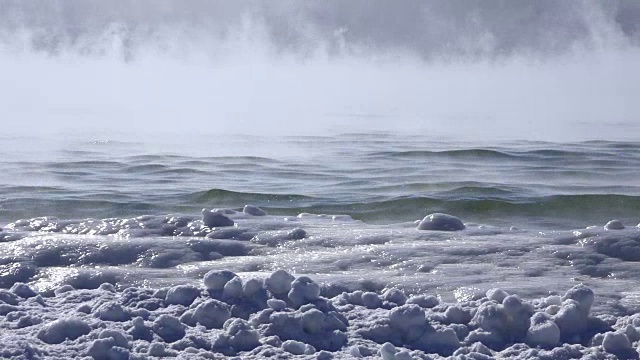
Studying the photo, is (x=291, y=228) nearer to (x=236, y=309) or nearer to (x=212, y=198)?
(x=236, y=309)

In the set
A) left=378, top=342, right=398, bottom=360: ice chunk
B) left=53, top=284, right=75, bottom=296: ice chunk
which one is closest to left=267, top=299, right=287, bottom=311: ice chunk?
left=378, top=342, right=398, bottom=360: ice chunk

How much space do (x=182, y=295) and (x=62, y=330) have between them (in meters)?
0.69

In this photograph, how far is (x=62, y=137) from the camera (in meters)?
20.9

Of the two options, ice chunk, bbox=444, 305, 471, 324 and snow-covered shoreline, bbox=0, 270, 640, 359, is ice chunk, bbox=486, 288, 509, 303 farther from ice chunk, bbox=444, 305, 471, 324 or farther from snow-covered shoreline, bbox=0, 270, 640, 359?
ice chunk, bbox=444, 305, 471, 324

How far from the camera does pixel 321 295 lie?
5.20m

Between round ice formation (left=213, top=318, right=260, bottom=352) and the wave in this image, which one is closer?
round ice formation (left=213, top=318, right=260, bottom=352)

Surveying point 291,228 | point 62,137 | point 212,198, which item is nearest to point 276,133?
point 62,137

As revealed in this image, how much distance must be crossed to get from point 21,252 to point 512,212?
17.2 ft

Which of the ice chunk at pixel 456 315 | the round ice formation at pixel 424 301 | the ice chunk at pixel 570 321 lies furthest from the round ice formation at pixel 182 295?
the ice chunk at pixel 570 321

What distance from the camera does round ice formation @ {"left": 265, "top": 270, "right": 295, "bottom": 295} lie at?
4.97 meters

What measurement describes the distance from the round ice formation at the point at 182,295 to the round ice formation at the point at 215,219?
2327 mm

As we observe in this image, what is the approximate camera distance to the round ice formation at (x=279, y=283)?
196 inches

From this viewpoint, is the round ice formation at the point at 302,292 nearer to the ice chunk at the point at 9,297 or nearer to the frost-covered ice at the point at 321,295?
the frost-covered ice at the point at 321,295

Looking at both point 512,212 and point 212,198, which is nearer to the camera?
point 512,212
